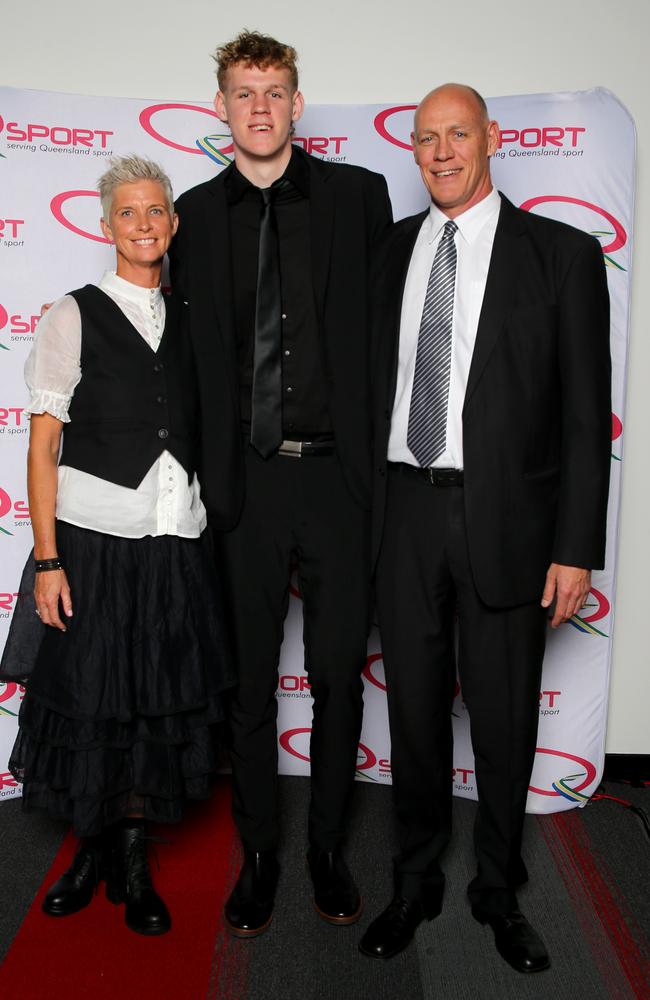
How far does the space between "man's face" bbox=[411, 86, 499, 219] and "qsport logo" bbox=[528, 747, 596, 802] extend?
174 centimetres

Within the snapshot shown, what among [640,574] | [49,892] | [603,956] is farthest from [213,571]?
[640,574]

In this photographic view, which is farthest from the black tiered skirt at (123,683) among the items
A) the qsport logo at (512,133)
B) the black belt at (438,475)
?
the qsport logo at (512,133)

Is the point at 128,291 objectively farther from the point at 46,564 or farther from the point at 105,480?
the point at 46,564

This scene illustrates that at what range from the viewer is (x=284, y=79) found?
75.2 inches

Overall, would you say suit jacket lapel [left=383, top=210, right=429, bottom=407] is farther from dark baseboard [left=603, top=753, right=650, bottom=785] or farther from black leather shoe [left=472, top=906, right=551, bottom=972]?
dark baseboard [left=603, top=753, right=650, bottom=785]

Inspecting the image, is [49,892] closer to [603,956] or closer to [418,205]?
[603,956]

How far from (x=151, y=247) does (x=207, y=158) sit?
74 centimetres

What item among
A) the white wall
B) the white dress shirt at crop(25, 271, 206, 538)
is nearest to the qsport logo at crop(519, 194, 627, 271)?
the white wall

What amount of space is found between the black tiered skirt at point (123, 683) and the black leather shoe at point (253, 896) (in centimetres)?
26

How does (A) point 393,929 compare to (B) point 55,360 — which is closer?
(B) point 55,360

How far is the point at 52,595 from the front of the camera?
6.26ft

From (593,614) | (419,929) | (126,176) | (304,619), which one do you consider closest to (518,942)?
(419,929)

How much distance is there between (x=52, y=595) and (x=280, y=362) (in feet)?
2.51

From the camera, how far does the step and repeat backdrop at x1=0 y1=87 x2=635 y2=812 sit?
7.81 ft
